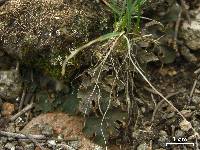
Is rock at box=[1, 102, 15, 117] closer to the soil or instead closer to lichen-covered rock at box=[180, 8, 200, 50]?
the soil

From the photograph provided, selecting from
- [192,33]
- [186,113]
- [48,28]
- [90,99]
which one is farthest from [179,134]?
[48,28]

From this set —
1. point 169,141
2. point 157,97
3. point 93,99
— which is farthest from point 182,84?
point 93,99

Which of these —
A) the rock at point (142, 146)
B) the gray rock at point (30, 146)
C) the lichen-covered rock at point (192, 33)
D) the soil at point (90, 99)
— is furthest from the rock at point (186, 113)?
the gray rock at point (30, 146)

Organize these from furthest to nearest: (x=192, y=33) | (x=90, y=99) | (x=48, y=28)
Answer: (x=192, y=33) → (x=48, y=28) → (x=90, y=99)

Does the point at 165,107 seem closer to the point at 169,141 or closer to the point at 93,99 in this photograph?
the point at 169,141

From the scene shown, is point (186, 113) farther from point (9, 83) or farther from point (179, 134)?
point (9, 83)

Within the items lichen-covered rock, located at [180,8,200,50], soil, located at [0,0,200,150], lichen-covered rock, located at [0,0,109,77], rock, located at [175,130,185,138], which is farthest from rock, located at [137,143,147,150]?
lichen-covered rock, located at [180,8,200,50]

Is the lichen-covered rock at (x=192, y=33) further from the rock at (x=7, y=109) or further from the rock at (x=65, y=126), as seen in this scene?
the rock at (x=7, y=109)
